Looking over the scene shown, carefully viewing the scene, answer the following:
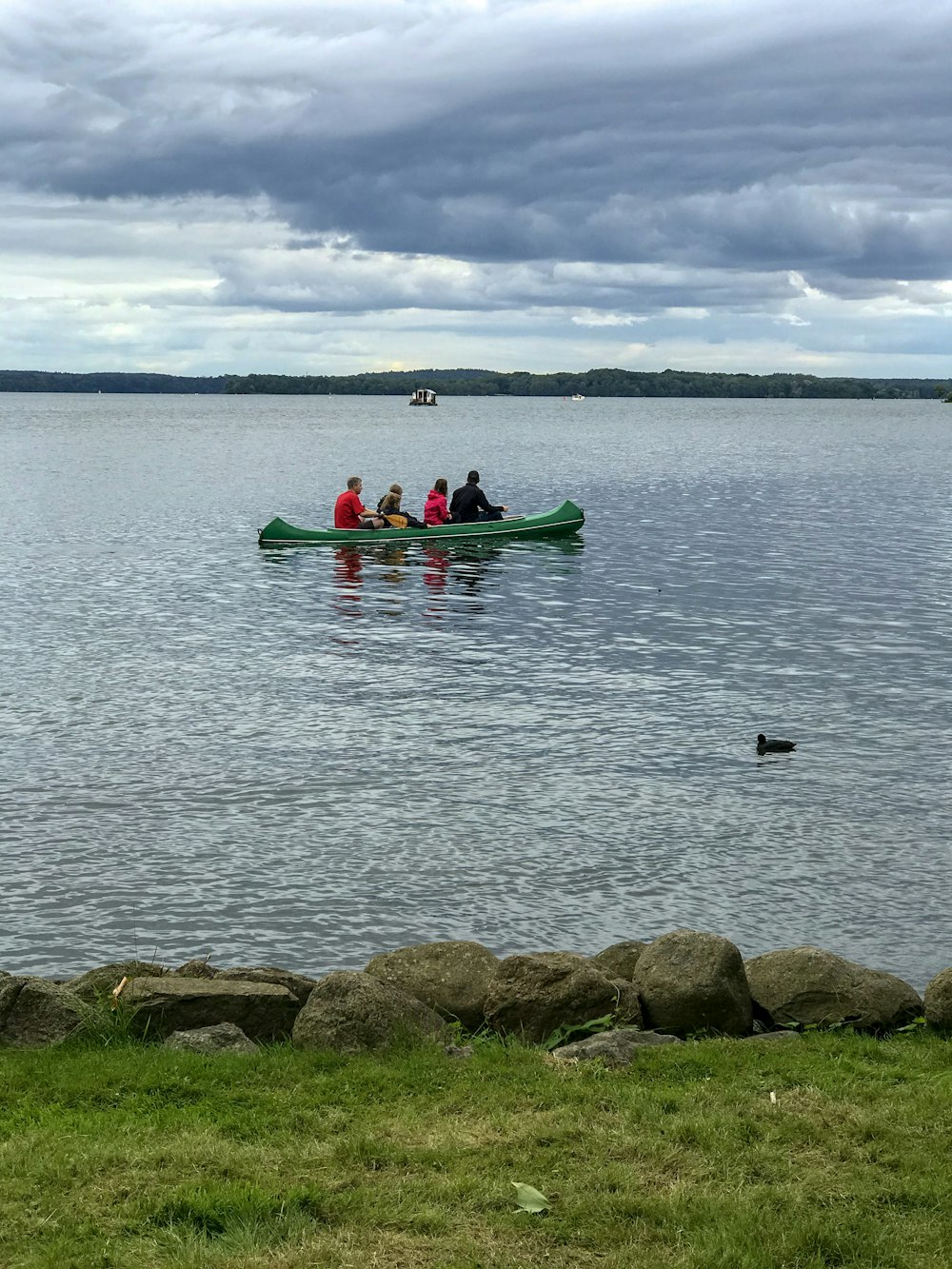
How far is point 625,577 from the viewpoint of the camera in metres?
39.3

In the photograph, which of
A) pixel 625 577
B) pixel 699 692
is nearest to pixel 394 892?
pixel 699 692

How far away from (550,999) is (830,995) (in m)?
2.10

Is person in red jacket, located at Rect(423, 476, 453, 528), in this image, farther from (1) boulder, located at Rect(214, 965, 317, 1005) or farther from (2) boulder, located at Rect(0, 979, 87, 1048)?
(2) boulder, located at Rect(0, 979, 87, 1048)

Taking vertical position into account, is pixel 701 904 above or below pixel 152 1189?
below

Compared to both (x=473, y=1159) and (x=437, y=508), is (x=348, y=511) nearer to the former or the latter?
(x=437, y=508)

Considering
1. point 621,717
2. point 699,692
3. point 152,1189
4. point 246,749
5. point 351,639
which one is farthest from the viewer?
point 351,639

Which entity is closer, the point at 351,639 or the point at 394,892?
the point at 394,892

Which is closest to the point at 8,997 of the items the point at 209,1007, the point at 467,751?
the point at 209,1007

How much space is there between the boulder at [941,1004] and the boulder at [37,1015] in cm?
584

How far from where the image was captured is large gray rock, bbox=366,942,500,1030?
1017cm

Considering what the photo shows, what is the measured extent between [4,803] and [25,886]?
2.89m

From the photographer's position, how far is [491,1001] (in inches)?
393

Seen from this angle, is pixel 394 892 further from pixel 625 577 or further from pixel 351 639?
pixel 625 577

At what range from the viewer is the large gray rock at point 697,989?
9906 millimetres
